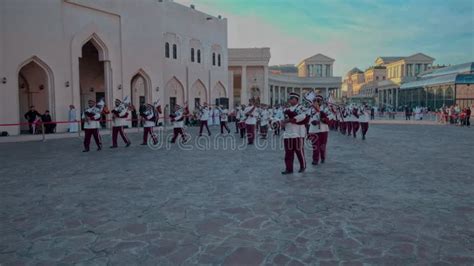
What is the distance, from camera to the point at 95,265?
4.21 meters

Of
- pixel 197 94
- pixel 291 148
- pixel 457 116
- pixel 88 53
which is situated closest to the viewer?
pixel 291 148

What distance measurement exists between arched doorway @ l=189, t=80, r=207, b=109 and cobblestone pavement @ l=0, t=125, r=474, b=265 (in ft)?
84.8

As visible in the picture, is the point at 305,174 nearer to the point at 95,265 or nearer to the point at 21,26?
the point at 95,265

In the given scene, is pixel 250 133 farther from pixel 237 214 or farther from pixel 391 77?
pixel 391 77

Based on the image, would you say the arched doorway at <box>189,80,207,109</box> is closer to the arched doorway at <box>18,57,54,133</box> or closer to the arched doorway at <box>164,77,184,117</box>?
the arched doorway at <box>164,77,184,117</box>

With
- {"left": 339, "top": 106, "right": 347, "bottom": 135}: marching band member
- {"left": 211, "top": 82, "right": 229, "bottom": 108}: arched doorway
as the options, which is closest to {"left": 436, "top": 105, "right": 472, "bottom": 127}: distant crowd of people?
{"left": 339, "top": 106, "right": 347, "bottom": 135}: marching band member

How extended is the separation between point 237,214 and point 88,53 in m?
25.5

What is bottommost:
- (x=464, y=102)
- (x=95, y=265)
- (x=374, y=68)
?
(x=95, y=265)

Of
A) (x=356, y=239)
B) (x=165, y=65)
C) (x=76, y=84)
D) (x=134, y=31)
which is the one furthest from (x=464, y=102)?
(x=356, y=239)

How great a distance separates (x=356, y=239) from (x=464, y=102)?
49.4 metres

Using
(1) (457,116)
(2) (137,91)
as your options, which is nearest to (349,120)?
(1) (457,116)

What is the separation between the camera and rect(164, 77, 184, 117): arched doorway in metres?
33.8

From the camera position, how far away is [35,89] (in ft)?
74.1

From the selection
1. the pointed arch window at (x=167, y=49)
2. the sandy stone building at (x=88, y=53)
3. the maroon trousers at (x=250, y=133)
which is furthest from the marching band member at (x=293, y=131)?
the pointed arch window at (x=167, y=49)
